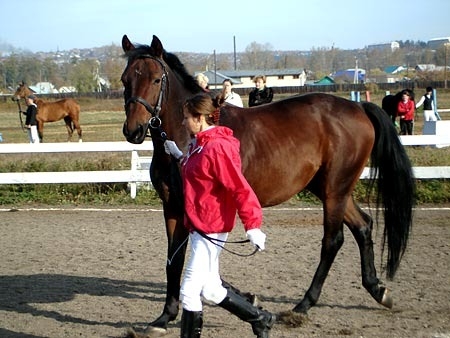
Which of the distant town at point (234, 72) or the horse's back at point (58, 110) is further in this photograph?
the distant town at point (234, 72)

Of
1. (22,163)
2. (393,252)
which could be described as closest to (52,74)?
(22,163)

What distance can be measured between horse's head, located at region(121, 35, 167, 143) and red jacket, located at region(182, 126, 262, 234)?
0.98 metres

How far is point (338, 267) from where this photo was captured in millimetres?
7398

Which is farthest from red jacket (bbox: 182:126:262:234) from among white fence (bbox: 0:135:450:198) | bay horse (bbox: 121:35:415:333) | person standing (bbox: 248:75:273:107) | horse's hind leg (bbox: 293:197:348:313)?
white fence (bbox: 0:135:450:198)

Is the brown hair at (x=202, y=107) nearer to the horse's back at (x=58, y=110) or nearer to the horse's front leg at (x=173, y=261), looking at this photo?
the horse's front leg at (x=173, y=261)

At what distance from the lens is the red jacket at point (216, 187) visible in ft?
13.9

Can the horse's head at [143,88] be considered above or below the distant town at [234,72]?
above

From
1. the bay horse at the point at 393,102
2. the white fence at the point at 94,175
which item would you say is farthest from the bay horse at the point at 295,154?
the bay horse at the point at 393,102

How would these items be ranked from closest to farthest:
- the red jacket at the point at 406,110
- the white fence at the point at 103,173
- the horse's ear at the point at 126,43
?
the horse's ear at the point at 126,43 < the white fence at the point at 103,173 < the red jacket at the point at 406,110

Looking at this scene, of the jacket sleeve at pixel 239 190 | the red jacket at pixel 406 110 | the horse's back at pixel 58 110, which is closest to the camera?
the jacket sleeve at pixel 239 190

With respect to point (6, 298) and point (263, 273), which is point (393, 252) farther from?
point (6, 298)

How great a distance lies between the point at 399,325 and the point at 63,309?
2.89 metres

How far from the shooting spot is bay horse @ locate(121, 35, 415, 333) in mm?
5500

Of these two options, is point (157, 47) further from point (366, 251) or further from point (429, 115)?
point (429, 115)
